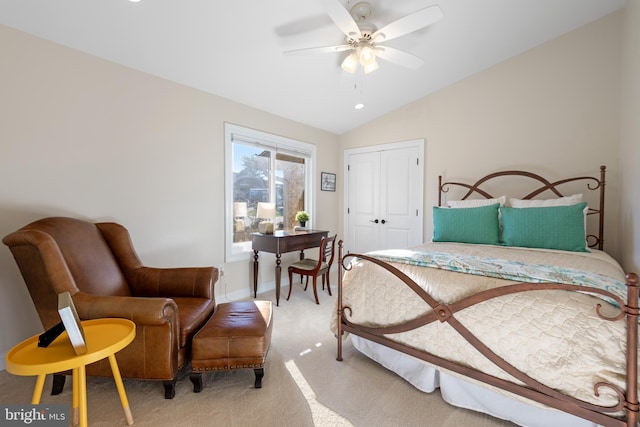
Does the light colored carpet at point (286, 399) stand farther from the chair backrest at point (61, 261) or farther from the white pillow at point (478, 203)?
the white pillow at point (478, 203)

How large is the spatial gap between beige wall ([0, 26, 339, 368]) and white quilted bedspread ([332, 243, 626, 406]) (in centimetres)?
194

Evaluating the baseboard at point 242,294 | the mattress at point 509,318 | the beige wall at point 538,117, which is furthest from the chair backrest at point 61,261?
the beige wall at point 538,117

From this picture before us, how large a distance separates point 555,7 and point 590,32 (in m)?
0.66

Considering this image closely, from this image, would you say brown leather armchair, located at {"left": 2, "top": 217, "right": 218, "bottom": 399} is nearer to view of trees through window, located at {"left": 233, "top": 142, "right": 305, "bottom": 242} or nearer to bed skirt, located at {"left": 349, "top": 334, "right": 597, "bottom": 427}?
bed skirt, located at {"left": 349, "top": 334, "right": 597, "bottom": 427}

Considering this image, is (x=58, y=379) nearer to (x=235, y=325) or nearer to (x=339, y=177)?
(x=235, y=325)

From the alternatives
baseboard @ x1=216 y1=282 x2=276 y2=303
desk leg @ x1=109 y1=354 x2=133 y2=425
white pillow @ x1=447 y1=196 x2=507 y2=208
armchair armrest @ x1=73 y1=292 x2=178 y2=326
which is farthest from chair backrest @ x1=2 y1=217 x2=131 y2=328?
white pillow @ x1=447 y1=196 x2=507 y2=208

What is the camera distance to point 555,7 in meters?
2.67

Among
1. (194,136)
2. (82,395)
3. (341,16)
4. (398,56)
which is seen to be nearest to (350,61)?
(398,56)

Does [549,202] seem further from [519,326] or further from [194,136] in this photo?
[194,136]

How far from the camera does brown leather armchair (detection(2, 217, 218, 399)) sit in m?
1.62

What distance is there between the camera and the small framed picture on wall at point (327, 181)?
15.3 feet

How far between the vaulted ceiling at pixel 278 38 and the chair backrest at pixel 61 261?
4.66 feet

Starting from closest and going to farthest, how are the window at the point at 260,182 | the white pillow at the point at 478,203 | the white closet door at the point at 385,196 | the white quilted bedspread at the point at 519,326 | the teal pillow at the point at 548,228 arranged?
the white quilted bedspread at the point at 519,326
the teal pillow at the point at 548,228
the white pillow at the point at 478,203
the window at the point at 260,182
the white closet door at the point at 385,196

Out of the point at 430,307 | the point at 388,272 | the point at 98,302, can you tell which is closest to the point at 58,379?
the point at 98,302
